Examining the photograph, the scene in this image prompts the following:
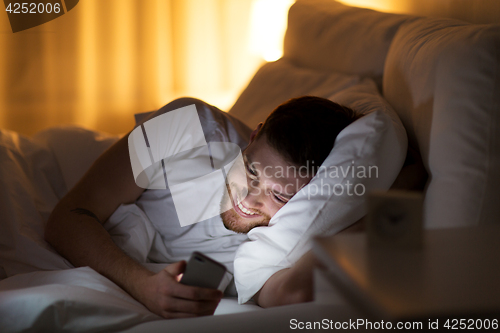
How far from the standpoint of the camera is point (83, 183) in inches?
39.8

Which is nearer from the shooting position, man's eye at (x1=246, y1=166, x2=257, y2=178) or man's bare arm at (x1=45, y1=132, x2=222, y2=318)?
man's bare arm at (x1=45, y1=132, x2=222, y2=318)

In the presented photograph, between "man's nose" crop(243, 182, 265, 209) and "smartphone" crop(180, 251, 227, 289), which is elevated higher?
"smartphone" crop(180, 251, 227, 289)

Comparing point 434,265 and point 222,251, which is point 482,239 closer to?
point 434,265

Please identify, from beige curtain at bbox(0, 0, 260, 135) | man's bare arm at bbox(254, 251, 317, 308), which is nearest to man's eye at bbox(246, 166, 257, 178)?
man's bare arm at bbox(254, 251, 317, 308)

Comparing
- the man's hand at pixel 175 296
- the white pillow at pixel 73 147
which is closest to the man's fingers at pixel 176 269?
the man's hand at pixel 175 296

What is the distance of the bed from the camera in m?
0.59

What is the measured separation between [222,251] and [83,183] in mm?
390

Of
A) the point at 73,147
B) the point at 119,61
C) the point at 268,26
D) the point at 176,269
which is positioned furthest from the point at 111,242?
the point at 268,26

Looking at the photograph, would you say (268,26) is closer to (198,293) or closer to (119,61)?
(119,61)

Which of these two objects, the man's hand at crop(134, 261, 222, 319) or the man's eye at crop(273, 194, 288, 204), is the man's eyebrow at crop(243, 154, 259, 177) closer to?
the man's eye at crop(273, 194, 288, 204)

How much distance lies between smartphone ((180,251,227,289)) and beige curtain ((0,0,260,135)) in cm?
186

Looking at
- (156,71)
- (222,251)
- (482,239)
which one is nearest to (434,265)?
(482,239)

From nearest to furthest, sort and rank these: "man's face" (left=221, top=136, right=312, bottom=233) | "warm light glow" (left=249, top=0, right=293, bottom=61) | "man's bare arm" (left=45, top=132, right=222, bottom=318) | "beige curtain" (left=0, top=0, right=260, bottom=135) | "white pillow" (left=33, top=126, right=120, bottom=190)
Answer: "man's bare arm" (left=45, top=132, right=222, bottom=318)
"man's face" (left=221, top=136, right=312, bottom=233)
"white pillow" (left=33, top=126, right=120, bottom=190)
"beige curtain" (left=0, top=0, right=260, bottom=135)
"warm light glow" (left=249, top=0, right=293, bottom=61)

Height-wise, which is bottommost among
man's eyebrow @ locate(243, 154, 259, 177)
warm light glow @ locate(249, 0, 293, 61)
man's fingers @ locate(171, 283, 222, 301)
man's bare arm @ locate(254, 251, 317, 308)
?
man's bare arm @ locate(254, 251, 317, 308)
